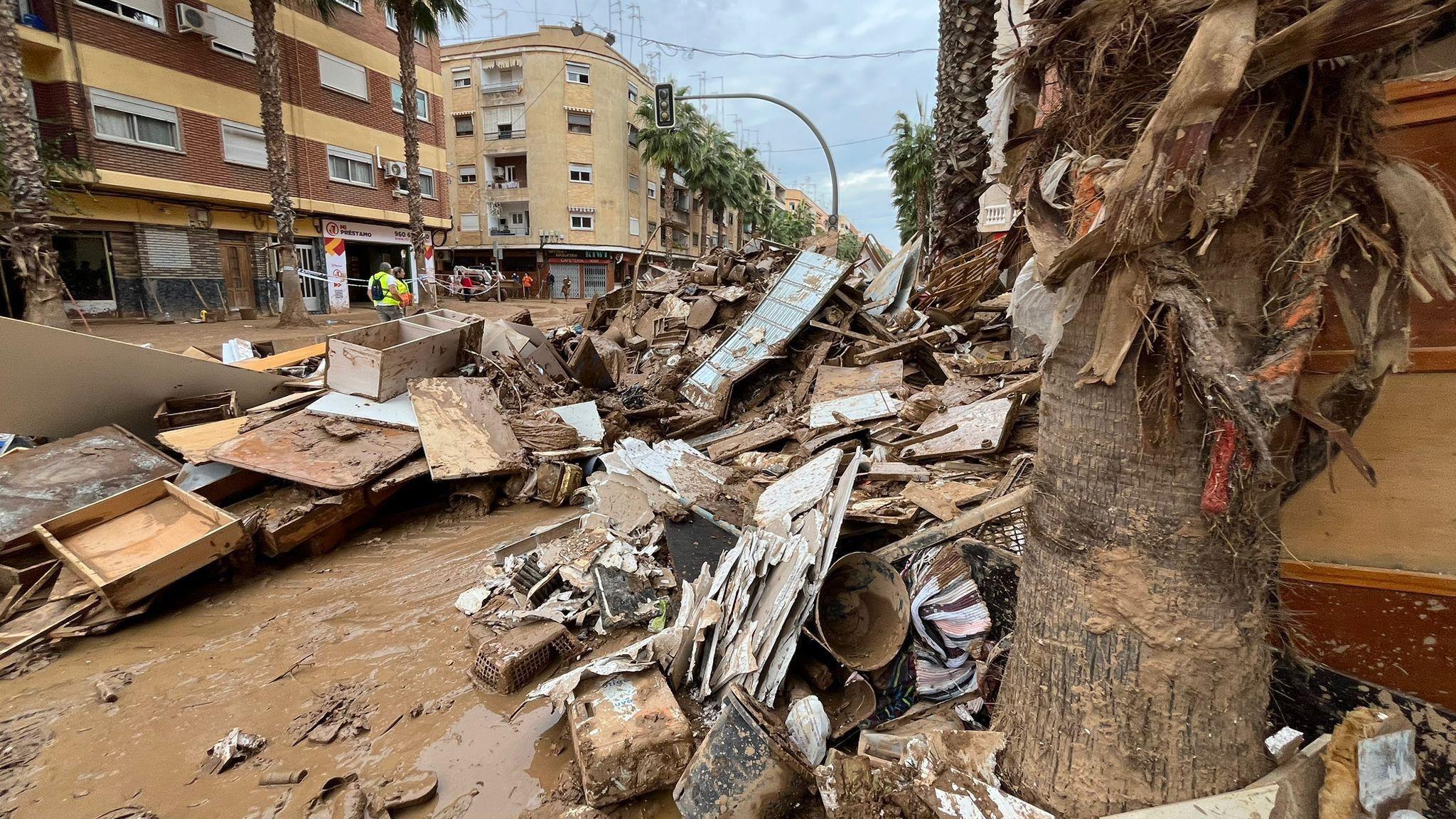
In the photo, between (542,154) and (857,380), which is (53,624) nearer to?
(857,380)

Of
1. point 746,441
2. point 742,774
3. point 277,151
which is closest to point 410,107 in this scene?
point 277,151

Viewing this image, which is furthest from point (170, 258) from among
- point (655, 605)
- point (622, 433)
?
point (655, 605)

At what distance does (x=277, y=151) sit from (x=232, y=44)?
525 centimetres

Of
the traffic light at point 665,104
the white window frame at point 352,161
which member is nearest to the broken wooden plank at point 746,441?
the traffic light at point 665,104

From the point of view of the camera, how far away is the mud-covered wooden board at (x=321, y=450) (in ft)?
16.4

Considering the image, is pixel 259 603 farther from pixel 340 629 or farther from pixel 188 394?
pixel 188 394

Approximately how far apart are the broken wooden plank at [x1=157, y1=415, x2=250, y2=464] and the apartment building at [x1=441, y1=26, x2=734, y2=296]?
2881 cm

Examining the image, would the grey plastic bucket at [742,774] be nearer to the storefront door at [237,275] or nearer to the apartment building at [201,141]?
the apartment building at [201,141]

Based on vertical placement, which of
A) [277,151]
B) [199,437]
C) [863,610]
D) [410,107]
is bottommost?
[863,610]

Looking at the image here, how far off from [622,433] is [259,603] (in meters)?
3.59

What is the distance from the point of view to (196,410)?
236 inches

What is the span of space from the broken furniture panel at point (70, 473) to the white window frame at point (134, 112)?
14371 millimetres

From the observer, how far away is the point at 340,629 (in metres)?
4.00

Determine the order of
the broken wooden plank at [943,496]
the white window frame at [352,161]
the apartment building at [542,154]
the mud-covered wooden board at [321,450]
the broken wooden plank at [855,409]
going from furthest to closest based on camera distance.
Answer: the apartment building at [542,154] → the white window frame at [352,161] → the broken wooden plank at [855,409] → the mud-covered wooden board at [321,450] → the broken wooden plank at [943,496]
